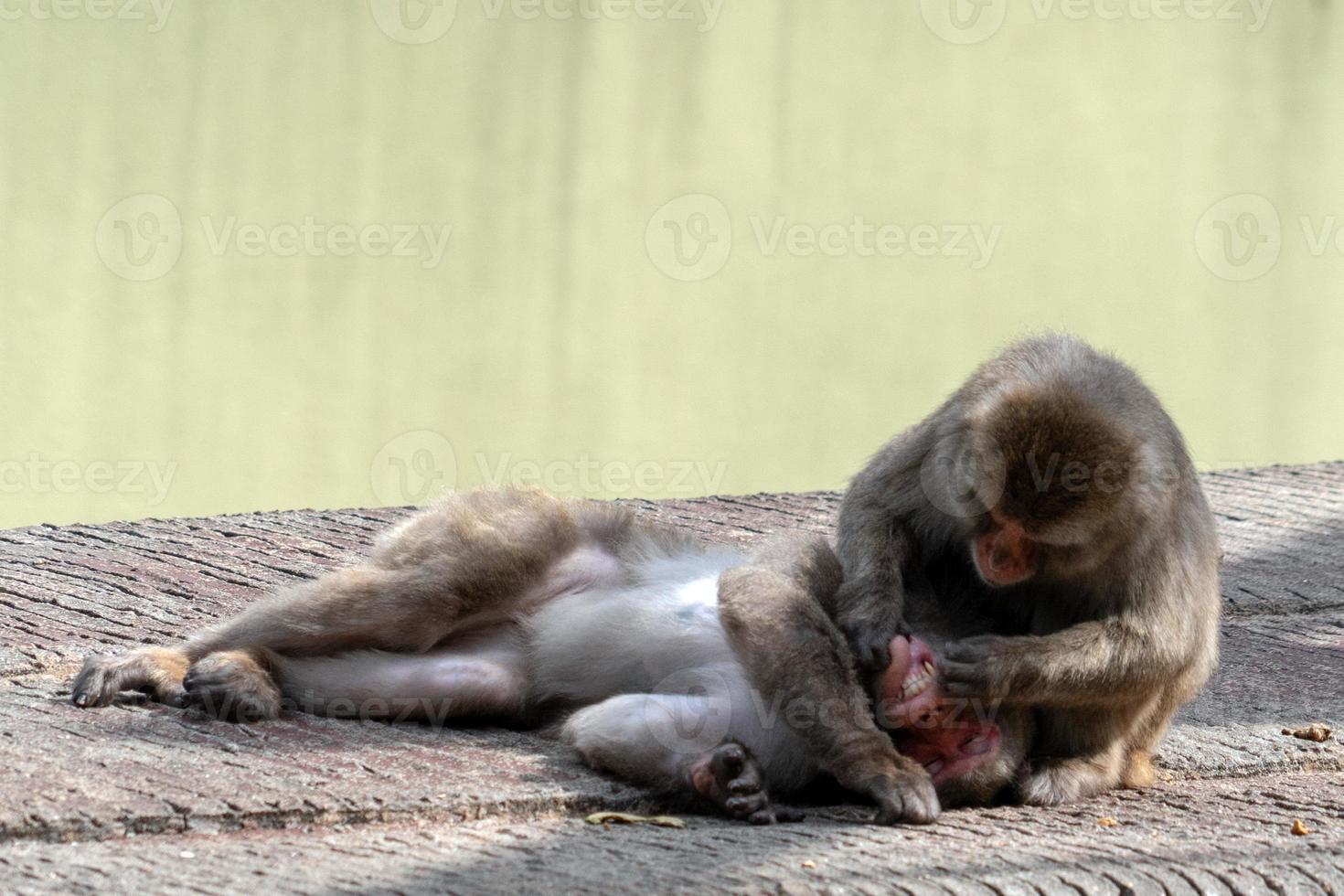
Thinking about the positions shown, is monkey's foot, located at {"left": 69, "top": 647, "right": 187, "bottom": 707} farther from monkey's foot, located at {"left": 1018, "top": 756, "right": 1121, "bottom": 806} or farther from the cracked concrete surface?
monkey's foot, located at {"left": 1018, "top": 756, "right": 1121, "bottom": 806}

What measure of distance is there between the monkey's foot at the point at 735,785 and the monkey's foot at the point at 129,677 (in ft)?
5.48

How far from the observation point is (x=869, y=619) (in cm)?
Result: 477

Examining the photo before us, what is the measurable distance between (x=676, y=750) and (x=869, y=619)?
0.63 metres

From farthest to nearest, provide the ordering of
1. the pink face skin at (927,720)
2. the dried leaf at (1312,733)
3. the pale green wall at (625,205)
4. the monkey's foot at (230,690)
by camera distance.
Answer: the pale green wall at (625,205)
the dried leaf at (1312,733)
the monkey's foot at (230,690)
the pink face skin at (927,720)

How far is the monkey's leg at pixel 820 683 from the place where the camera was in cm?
448

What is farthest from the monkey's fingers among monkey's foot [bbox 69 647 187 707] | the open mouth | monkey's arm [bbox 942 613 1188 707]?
monkey's foot [bbox 69 647 187 707]

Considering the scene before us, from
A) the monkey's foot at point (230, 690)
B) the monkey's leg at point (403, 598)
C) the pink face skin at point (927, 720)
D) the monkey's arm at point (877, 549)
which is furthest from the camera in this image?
the monkey's leg at point (403, 598)

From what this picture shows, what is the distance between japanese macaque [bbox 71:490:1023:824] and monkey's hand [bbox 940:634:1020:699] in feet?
0.41

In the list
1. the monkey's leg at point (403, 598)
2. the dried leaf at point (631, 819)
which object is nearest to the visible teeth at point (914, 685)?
the dried leaf at point (631, 819)

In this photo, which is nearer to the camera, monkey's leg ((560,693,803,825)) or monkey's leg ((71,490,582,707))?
monkey's leg ((560,693,803,825))

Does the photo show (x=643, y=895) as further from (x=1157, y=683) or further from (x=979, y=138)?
(x=979, y=138)

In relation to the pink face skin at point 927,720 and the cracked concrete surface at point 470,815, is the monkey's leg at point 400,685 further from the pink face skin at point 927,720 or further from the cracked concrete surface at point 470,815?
the pink face skin at point 927,720

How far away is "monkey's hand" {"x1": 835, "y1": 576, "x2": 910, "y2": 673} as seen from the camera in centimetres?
468

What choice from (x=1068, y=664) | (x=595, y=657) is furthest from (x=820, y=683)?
→ (x=595, y=657)
